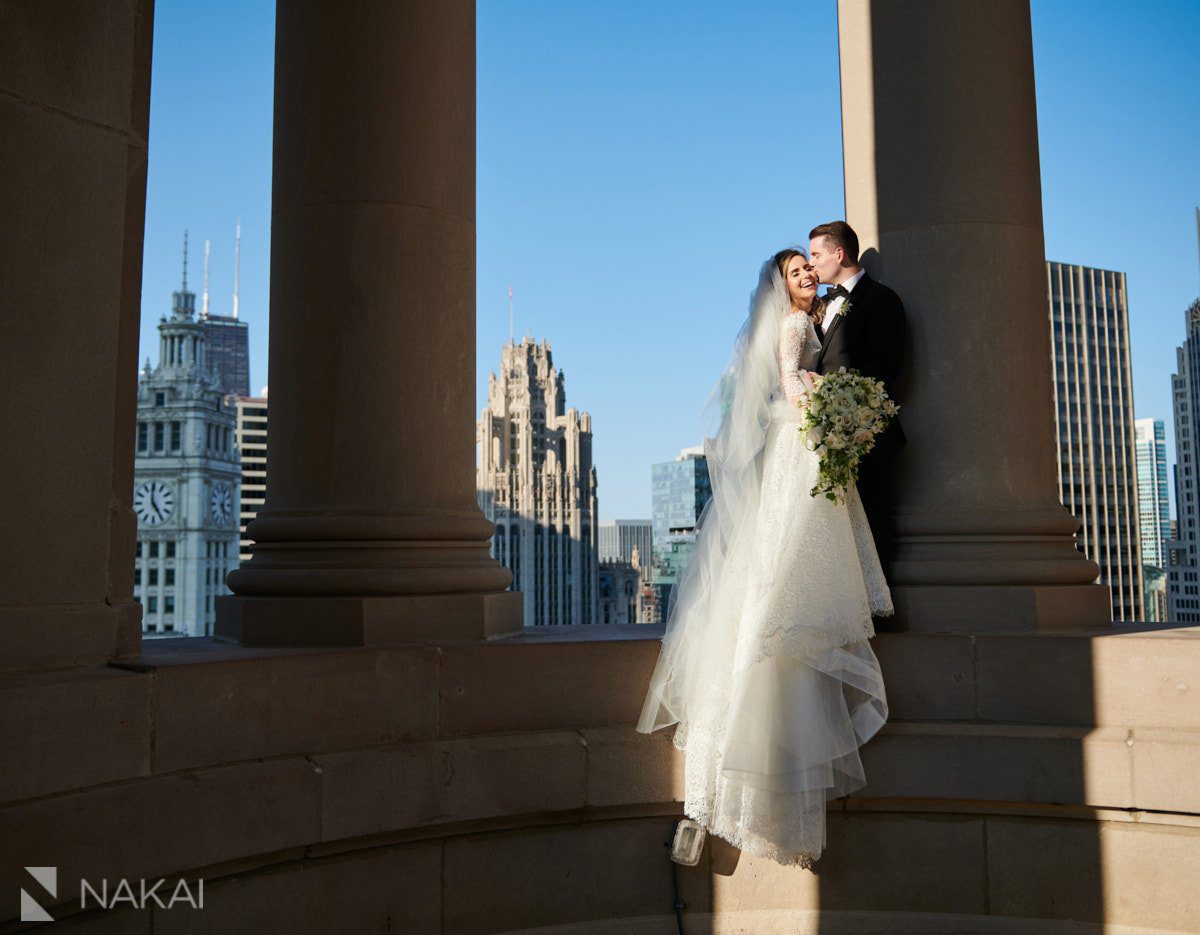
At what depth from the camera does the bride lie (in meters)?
12.1

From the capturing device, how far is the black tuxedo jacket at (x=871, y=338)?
14.2 m

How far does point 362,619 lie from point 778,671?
182 inches

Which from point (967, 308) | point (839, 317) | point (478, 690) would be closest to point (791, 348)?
point (839, 317)

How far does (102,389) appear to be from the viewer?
34.9 ft

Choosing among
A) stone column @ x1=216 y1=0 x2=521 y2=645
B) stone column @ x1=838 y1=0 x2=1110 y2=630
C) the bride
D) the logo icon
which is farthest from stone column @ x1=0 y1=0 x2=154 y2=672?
stone column @ x1=838 y1=0 x2=1110 y2=630

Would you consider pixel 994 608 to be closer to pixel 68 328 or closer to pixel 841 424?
pixel 841 424

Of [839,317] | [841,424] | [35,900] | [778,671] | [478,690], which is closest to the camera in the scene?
[35,900]

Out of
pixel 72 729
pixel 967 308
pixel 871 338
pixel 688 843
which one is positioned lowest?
pixel 688 843

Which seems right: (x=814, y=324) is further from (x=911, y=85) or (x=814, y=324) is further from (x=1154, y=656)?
(x=1154, y=656)

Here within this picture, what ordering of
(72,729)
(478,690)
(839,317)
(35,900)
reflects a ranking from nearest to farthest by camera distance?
(35,900), (72,729), (478,690), (839,317)

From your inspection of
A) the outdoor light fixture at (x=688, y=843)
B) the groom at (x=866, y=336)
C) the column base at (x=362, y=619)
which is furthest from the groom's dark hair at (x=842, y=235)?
the outdoor light fixture at (x=688, y=843)

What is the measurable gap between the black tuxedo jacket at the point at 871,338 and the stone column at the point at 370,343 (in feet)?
15.0

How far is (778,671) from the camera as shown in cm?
1241

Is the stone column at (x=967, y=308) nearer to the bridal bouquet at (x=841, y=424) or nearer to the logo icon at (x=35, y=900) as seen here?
the bridal bouquet at (x=841, y=424)
